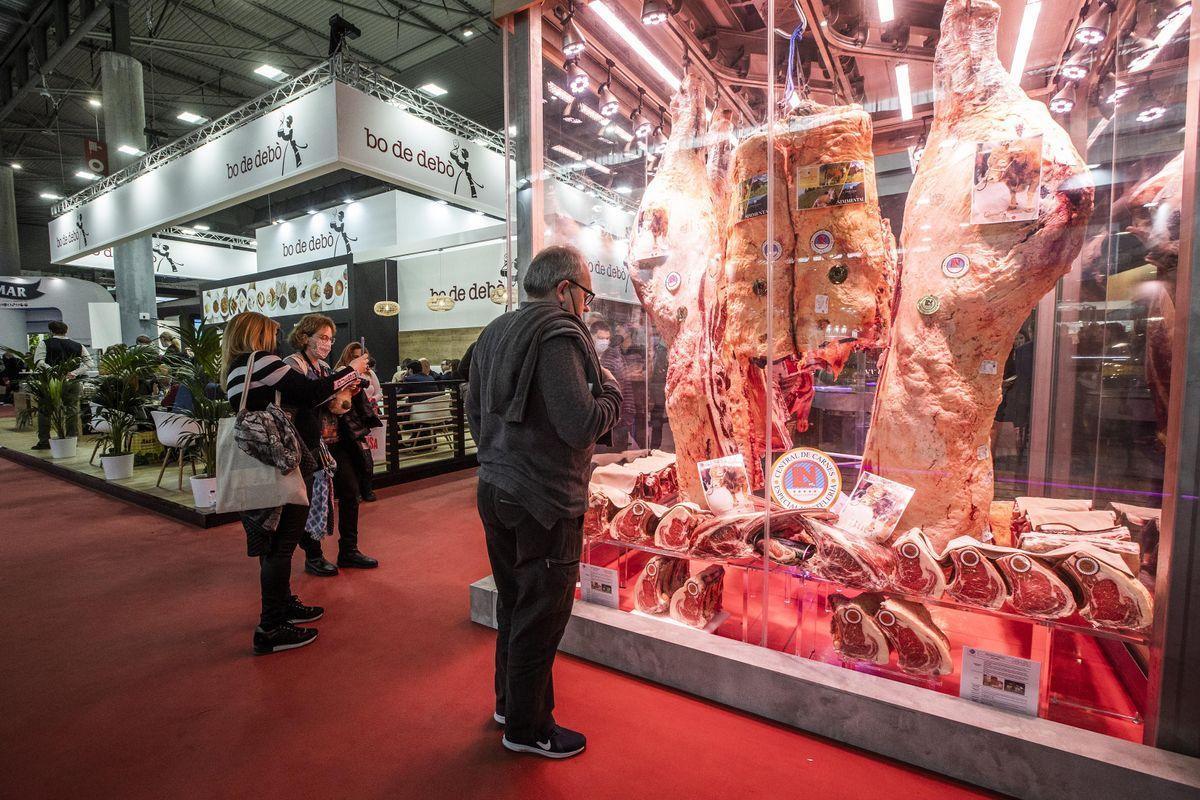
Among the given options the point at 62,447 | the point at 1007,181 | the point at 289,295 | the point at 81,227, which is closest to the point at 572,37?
the point at 1007,181

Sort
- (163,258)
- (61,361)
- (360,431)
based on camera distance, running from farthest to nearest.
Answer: (163,258) → (61,361) → (360,431)

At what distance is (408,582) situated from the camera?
11.2 ft

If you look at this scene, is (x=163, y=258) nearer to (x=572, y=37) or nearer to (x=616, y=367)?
(x=572, y=37)

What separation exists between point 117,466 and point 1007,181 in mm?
7907

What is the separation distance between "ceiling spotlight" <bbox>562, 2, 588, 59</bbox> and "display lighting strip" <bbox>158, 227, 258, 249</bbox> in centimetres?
1566

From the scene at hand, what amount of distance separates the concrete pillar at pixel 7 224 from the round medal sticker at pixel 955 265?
21902 mm

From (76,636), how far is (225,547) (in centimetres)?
134

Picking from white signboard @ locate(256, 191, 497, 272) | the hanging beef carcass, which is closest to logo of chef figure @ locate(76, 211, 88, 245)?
white signboard @ locate(256, 191, 497, 272)

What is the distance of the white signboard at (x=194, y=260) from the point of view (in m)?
15.0

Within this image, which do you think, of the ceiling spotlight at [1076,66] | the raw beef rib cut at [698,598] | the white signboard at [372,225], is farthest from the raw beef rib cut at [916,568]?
the white signboard at [372,225]

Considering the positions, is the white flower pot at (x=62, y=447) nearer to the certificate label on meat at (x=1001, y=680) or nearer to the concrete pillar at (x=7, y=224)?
the certificate label on meat at (x=1001, y=680)

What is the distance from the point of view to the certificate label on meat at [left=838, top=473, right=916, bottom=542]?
191cm

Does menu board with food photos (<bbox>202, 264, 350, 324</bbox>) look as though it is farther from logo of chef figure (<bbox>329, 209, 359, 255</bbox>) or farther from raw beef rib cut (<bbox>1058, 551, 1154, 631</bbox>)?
raw beef rib cut (<bbox>1058, 551, 1154, 631</bbox>)

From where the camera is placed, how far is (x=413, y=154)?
613cm
